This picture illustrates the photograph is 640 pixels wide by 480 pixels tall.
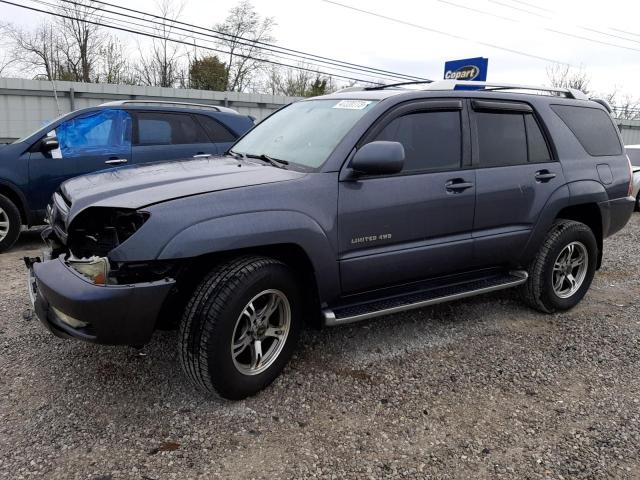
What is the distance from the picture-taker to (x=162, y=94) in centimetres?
1538

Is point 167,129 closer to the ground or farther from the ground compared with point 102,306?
farther from the ground

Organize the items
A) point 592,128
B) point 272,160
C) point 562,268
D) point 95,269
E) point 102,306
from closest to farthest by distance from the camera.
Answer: point 102,306 < point 95,269 < point 272,160 < point 562,268 < point 592,128

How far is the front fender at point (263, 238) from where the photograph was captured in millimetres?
2535

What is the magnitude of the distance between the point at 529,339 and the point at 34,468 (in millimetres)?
3345

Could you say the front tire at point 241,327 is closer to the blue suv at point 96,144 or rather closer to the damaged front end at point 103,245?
the damaged front end at point 103,245

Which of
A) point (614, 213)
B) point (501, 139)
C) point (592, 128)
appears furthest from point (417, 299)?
point (592, 128)

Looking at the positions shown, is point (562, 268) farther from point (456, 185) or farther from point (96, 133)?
point (96, 133)

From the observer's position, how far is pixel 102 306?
8.00 ft

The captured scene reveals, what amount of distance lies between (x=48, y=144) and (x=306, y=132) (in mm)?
3935

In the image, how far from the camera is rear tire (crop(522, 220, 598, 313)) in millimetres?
4250

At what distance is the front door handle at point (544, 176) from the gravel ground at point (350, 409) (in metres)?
1.22

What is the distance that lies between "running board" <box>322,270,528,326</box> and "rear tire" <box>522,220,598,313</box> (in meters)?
0.29

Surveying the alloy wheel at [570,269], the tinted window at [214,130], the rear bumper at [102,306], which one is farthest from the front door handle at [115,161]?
the alloy wheel at [570,269]

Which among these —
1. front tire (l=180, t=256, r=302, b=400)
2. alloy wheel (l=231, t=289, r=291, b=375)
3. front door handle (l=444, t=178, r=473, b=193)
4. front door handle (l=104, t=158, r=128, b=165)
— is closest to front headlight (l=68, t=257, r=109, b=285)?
front tire (l=180, t=256, r=302, b=400)
